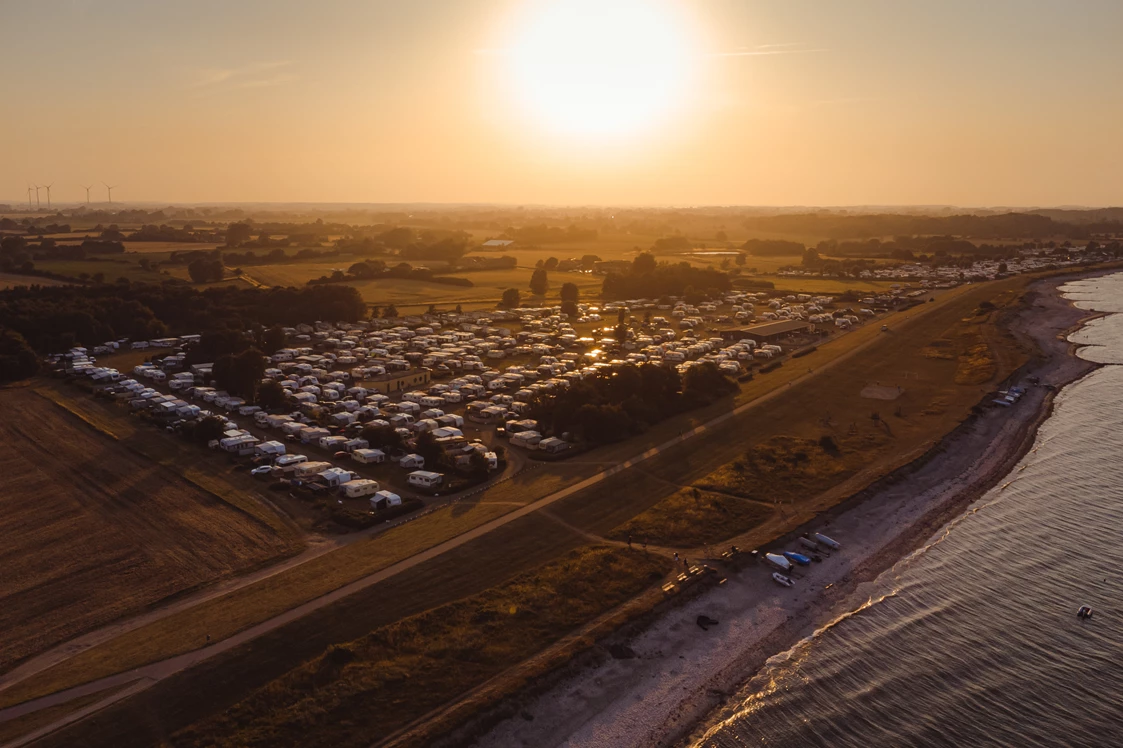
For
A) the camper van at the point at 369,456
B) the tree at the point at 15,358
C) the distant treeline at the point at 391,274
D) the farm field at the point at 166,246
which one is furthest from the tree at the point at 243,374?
the farm field at the point at 166,246

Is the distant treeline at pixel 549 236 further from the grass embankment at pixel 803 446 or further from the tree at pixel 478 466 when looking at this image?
the tree at pixel 478 466

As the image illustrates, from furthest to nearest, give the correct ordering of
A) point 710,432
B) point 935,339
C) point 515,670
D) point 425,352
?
point 935,339 → point 425,352 → point 710,432 → point 515,670

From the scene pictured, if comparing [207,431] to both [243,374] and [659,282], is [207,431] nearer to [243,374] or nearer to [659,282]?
[243,374]

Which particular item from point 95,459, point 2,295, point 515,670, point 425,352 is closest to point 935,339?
point 425,352

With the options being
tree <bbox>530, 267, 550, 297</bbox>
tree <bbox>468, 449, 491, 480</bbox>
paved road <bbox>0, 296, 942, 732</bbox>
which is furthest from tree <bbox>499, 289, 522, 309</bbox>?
tree <bbox>468, 449, 491, 480</bbox>

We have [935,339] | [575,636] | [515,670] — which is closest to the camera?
[515,670]

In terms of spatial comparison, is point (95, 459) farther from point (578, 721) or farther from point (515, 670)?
point (578, 721)

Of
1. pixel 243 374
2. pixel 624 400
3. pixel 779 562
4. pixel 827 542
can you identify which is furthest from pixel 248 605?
pixel 243 374
